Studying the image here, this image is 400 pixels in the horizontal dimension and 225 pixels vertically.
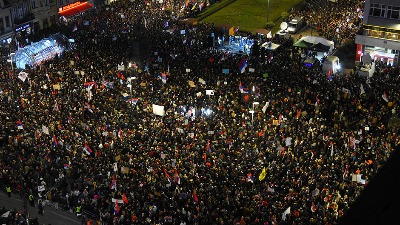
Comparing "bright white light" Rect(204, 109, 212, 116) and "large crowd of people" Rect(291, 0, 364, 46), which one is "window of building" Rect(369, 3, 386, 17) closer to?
"large crowd of people" Rect(291, 0, 364, 46)

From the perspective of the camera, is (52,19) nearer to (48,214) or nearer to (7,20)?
(7,20)

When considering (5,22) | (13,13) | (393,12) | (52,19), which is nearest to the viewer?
(393,12)

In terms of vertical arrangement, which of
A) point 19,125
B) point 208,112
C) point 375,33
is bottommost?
point 208,112

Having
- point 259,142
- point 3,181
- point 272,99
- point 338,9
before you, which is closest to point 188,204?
point 259,142

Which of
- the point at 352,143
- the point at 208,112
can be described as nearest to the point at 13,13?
the point at 208,112

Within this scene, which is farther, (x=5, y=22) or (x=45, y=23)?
(x=45, y=23)

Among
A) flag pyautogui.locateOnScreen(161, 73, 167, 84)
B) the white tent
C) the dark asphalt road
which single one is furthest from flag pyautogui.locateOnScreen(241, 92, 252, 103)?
the dark asphalt road

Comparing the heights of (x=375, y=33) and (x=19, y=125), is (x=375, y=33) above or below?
above
